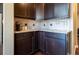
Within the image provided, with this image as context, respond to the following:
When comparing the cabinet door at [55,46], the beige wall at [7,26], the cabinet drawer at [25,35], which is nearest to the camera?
the beige wall at [7,26]

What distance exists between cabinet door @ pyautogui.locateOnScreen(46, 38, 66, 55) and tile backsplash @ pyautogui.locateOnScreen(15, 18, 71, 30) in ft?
0.73

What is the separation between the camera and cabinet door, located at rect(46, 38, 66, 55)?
162 cm

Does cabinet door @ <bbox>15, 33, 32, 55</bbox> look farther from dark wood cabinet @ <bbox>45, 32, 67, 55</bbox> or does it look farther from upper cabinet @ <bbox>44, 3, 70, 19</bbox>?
upper cabinet @ <bbox>44, 3, 70, 19</bbox>

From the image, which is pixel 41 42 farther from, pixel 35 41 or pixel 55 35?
pixel 55 35

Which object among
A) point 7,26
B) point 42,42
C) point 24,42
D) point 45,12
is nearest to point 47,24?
point 45,12

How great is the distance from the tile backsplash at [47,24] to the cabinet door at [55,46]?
224 millimetres

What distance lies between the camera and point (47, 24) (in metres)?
1.82

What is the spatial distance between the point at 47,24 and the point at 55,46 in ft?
1.23

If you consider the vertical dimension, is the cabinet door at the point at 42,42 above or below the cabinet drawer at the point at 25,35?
below

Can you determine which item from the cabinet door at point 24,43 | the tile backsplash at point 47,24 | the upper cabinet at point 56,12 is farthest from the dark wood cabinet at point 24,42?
the upper cabinet at point 56,12

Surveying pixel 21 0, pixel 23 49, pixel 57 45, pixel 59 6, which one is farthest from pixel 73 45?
pixel 21 0

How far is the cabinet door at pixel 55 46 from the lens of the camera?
1.62 m

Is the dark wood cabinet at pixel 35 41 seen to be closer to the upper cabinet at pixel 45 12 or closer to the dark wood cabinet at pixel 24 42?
the dark wood cabinet at pixel 24 42

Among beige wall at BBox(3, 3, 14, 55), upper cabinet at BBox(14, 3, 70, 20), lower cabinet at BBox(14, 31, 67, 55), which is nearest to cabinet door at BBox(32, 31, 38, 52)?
lower cabinet at BBox(14, 31, 67, 55)
